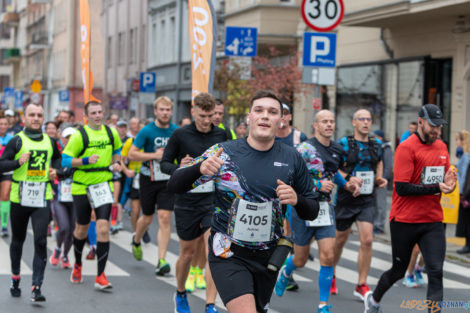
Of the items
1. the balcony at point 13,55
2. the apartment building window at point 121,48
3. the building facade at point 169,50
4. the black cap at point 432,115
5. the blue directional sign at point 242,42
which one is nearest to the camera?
the black cap at point 432,115

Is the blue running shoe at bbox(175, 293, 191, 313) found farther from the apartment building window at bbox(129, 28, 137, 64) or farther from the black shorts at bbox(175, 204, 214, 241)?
the apartment building window at bbox(129, 28, 137, 64)

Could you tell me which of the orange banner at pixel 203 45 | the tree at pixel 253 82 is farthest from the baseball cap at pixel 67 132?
the tree at pixel 253 82

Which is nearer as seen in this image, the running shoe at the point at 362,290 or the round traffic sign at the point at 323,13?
the running shoe at the point at 362,290

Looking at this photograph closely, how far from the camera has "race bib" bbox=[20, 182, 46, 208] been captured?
29.5ft

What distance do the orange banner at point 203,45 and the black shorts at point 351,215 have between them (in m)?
2.41

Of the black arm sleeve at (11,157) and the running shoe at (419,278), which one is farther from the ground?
the black arm sleeve at (11,157)

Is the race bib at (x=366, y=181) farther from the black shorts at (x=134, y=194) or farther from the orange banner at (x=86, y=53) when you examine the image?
the black shorts at (x=134, y=194)

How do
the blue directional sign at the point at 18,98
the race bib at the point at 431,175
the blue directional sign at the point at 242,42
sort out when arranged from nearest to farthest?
the race bib at the point at 431,175 < the blue directional sign at the point at 242,42 < the blue directional sign at the point at 18,98

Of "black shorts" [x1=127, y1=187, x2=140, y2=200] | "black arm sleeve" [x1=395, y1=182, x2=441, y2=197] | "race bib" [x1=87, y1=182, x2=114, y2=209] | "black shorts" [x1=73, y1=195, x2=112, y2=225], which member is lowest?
"black shorts" [x1=127, y1=187, x2=140, y2=200]

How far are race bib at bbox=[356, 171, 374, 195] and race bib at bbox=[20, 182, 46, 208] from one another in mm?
Answer: 3323

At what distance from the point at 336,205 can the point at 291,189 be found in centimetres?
426

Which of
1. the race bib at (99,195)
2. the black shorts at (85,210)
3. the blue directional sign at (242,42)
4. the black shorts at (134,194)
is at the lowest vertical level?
the black shorts at (134,194)

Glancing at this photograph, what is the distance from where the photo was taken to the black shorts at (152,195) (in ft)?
35.5

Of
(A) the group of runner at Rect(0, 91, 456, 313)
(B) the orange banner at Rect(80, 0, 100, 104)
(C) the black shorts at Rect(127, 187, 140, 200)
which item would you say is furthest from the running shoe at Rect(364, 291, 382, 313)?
(C) the black shorts at Rect(127, 187, 140, 200)
